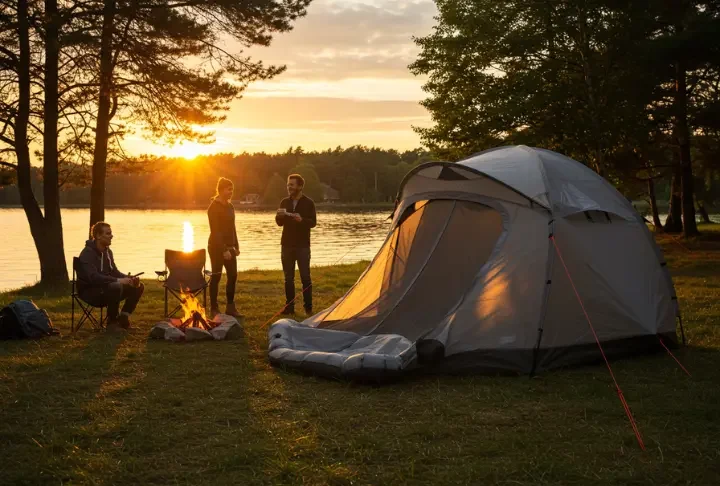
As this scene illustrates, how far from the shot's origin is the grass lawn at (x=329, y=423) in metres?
3.84

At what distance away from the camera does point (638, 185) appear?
95.8ft

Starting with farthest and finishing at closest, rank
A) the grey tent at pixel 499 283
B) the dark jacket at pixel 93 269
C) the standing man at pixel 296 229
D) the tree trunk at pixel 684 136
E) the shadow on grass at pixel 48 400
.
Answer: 1. the tree trunk at pixel 684 136
2. the standing man at pixel 296 229
3. the dark jacket at pixel 93 269
4. the grey tent at pixel 499 283
5. the shadow on grass at pixel 48 400

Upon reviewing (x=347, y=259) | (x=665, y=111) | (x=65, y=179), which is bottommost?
(x=347, y=259)

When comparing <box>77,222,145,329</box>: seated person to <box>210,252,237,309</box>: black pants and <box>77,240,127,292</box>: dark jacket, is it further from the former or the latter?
<box>210,252,237,309</box>: black pants

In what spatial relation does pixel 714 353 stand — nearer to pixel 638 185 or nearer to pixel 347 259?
pixel 347 259

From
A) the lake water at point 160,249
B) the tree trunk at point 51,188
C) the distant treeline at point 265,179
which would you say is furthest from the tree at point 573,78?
the distant treeline at point 265,179

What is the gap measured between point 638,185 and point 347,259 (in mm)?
13234

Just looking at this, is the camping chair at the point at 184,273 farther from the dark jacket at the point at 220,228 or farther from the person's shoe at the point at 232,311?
the person's shoe at the point at 232,311

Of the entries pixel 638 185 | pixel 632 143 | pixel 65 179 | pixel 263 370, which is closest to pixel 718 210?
pixel 638 185

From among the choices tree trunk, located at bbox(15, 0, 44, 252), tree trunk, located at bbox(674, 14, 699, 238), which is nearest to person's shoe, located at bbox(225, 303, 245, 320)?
tree trunk, located at bbox(15, 0, 44, 252)

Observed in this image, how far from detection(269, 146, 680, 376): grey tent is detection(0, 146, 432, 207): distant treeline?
279 feet

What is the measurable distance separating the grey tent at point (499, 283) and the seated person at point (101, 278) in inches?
79.6

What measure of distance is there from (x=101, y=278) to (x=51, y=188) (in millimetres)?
5517

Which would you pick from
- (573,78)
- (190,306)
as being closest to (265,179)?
(573,78)
